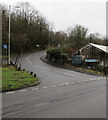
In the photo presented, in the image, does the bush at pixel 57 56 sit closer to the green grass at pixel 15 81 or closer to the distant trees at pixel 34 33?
the distant trees at pixel 34 33

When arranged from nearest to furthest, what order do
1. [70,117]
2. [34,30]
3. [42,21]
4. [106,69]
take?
1. [70,117]
2. [106,69]
3. [34,30]
4. [42,21]

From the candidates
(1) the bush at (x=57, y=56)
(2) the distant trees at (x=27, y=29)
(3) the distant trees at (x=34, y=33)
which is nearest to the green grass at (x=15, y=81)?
(1) the bush at (x=57, y=56)

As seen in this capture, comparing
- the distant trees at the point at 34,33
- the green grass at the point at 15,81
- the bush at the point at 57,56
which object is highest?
the distant trees at the point at 34,33

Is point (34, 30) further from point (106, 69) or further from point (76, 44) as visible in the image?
point (106, 69)

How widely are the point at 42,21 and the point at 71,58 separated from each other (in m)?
35.4

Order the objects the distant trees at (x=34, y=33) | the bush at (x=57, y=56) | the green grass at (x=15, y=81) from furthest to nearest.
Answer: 1. the distant trees at (x=34, y=33)
2. the bush at (x=57, y=56)
3. the green grass at (x=15, y=81)

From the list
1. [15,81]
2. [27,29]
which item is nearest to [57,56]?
[15,81]

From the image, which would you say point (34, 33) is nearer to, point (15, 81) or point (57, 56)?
point (57, 56)

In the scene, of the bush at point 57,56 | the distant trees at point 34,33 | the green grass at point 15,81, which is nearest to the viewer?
the green grass at point 15,81

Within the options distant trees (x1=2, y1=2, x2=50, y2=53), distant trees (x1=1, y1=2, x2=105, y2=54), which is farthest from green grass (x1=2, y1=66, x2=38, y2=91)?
distant trees (x1=2, y1=2, x2=50, y2=53)

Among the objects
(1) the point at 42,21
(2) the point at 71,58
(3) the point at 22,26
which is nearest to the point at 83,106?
(2) the point at 71,58

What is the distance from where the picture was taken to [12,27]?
5709 centimetres

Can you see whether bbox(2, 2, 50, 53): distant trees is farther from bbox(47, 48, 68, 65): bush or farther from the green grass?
the green grass

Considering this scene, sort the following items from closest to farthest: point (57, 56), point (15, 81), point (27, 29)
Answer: point (15, 81)
point (57, 56)
point (27, 29)
